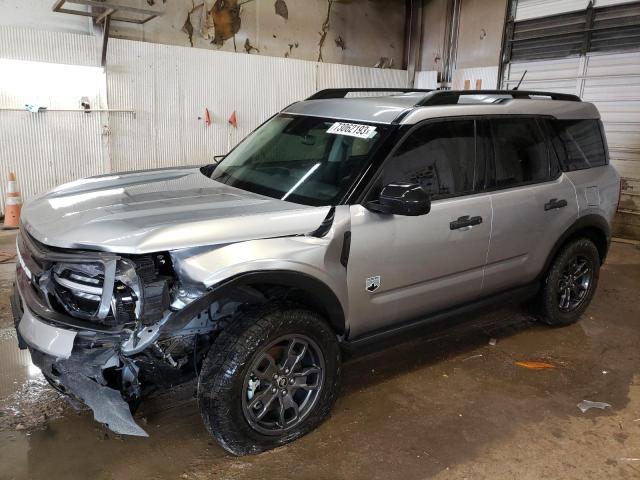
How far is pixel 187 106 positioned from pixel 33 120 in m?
2.17

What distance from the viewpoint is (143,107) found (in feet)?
25.0

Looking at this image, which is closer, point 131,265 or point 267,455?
point 131,265

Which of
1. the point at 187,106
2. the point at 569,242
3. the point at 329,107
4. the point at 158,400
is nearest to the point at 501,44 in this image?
the point at 187,106

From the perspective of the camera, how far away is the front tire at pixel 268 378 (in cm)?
238

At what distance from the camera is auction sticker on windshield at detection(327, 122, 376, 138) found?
2967mm

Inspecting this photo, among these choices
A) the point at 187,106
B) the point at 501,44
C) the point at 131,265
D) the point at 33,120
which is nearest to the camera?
the point at 131,265

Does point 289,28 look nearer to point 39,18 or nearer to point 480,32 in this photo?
point 480,32

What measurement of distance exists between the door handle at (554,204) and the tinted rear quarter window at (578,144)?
0.27m

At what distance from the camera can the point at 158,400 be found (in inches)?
120

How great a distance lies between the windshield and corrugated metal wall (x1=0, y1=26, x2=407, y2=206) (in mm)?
4506

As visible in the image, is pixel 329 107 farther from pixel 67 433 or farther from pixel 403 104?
pixel 67 433

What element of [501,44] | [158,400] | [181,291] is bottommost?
[158,400]

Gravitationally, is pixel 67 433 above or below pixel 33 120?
below

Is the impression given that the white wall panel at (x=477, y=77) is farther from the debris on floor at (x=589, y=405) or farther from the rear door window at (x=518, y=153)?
the debris on floor at (x=589, y=405)
